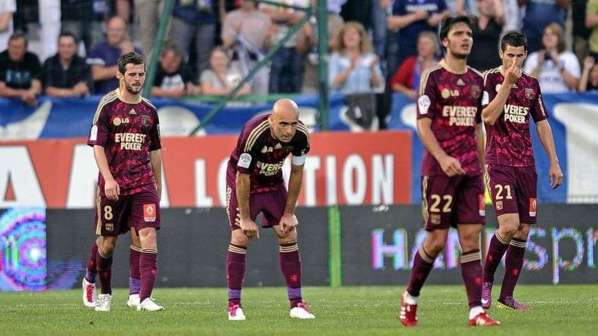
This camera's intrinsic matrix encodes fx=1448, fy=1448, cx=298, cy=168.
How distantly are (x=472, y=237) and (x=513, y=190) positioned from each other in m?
2.66

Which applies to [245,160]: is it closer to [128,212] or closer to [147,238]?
[147,238]

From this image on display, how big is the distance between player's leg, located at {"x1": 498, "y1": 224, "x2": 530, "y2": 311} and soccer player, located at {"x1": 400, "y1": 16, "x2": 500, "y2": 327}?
8.45 ft

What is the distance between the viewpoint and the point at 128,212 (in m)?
14.3

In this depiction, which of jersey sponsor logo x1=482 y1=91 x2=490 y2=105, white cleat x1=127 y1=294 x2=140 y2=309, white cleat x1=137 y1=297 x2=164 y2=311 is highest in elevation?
jersey sponsor logo x1=482 y1=91 x2=490 y2=105

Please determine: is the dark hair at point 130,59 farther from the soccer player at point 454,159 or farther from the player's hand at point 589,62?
the player's hand at point 589,62

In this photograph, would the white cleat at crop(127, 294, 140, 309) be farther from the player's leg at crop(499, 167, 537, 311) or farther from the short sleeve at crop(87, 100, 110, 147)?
the player's leg at crop(499, 167, 537, 311)

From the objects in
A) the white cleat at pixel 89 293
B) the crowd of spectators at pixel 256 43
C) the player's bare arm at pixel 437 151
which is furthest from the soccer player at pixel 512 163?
the crowd of spectators at pixel 256 43

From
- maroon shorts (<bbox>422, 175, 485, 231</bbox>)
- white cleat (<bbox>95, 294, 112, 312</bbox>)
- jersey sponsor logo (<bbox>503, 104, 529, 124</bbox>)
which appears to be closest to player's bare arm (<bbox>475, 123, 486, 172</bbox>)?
maroon shorts (<bbox>422, 175, 485, 231</bbox>)

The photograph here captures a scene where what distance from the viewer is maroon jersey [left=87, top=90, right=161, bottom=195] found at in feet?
46.0

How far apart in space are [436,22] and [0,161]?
22.0 feet

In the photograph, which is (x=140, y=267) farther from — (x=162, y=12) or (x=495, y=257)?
(x=162, y=12)

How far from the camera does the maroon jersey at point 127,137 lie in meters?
14.0

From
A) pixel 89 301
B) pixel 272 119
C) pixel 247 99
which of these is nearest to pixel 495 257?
pixel 272 119

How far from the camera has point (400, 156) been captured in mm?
20141
